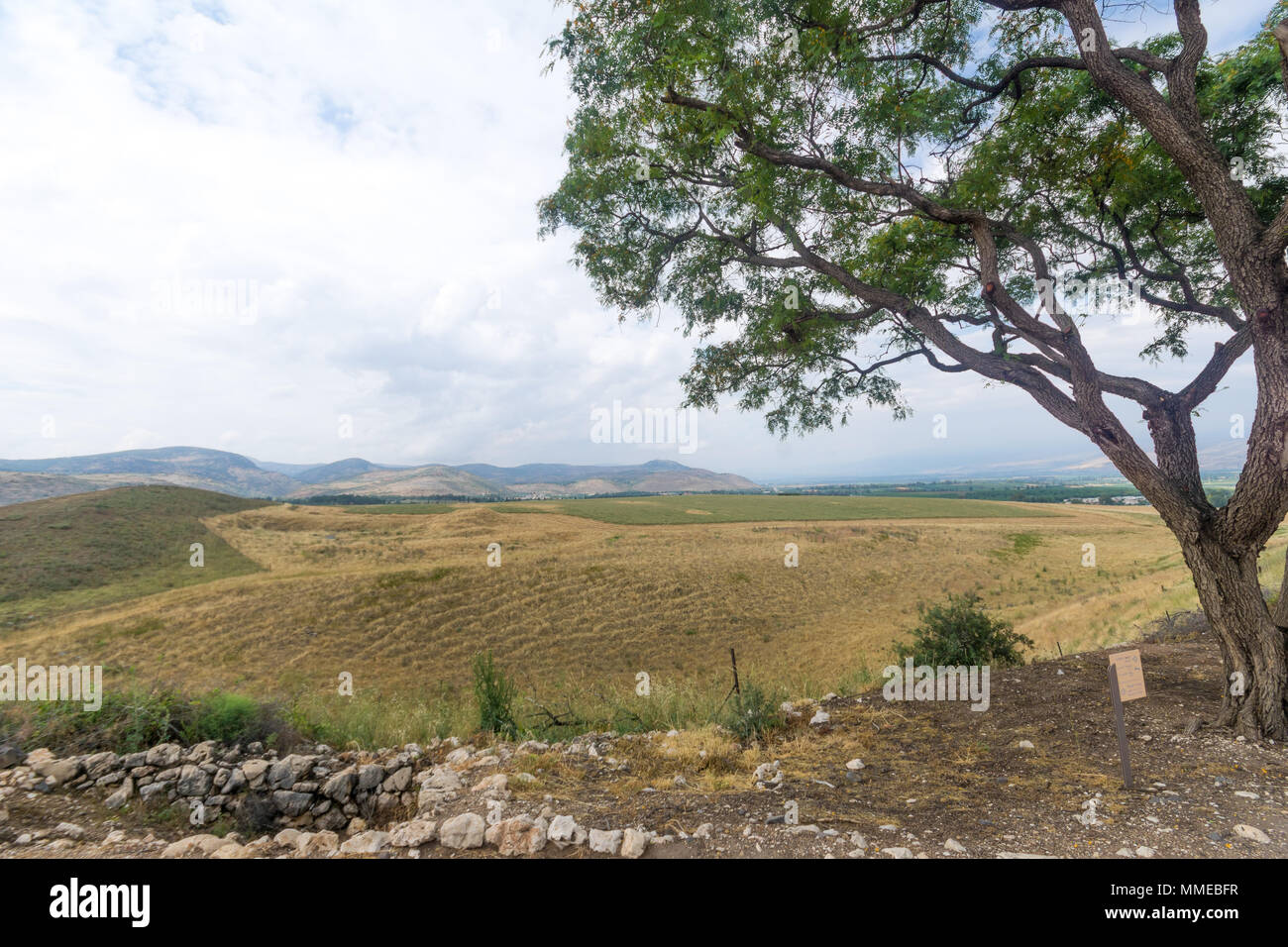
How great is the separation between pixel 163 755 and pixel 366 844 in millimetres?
3599

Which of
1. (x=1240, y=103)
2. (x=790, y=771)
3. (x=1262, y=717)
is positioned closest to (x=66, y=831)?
(x=790, y=771)

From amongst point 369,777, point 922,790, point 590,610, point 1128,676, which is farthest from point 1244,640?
point 590,610

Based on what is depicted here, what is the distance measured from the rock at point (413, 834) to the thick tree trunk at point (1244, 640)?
8016mm

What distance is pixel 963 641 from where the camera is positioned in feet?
33.0

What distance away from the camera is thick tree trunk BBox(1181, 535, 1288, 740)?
523 cm

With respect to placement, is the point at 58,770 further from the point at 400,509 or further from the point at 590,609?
the point at 400,509

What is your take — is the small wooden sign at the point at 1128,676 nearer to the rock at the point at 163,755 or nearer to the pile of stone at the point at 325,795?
the pile of stone at the point at 325,795

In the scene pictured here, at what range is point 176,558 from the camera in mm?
34594

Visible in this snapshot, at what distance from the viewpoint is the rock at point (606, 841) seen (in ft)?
12.4

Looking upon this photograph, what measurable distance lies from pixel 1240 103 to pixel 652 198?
831 cm

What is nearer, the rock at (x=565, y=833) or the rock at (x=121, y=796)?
the rock at (x=565, y=833)

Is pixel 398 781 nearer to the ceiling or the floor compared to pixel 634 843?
nearer to the floor

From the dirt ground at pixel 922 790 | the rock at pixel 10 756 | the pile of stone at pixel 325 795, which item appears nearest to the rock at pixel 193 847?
the pile of stone at pixel 325 795
